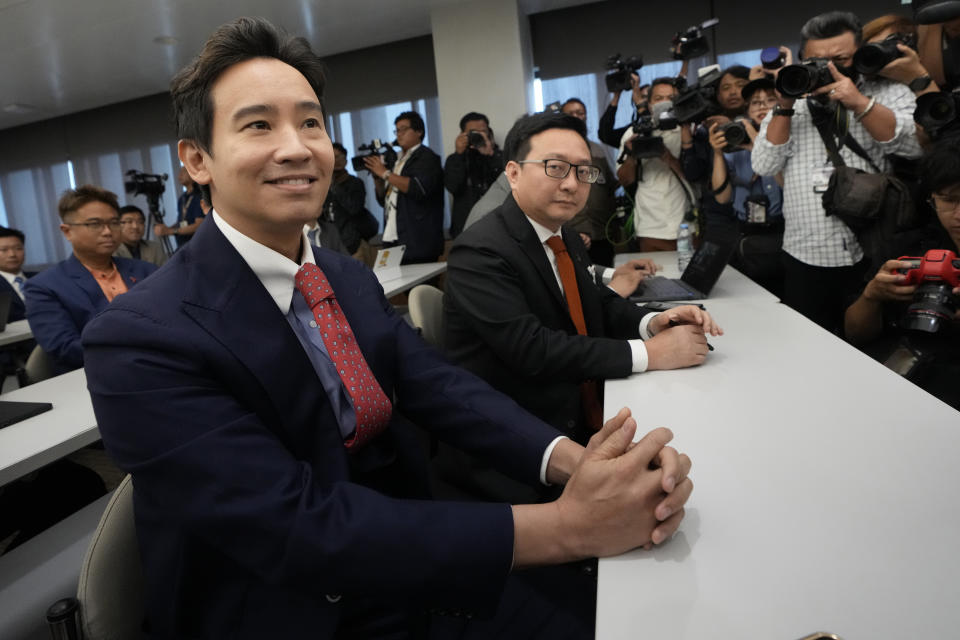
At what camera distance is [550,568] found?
110 centimetres

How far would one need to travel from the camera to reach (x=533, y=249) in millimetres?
1631

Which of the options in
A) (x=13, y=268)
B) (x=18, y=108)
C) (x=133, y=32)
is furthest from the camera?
(x=18, y=108)

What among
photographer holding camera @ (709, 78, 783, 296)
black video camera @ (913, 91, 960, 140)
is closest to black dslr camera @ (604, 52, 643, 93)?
photographer holding camera @ (709, 78, 783, 296)

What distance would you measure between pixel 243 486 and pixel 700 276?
5.73ft

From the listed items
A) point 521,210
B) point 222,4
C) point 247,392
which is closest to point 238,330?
point 247,392

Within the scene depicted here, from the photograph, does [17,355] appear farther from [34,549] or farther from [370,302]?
[370,302]

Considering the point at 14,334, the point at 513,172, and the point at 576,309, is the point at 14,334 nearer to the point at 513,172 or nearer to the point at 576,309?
the point at 513,172

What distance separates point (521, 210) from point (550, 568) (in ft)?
3.21

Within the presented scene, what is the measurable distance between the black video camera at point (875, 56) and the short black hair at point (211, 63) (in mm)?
1863

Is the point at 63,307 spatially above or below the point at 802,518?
above

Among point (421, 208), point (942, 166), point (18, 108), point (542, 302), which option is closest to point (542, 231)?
point (542, 302)

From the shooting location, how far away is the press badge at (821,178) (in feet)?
6.97

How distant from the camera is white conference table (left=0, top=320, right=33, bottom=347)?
10.3 feet

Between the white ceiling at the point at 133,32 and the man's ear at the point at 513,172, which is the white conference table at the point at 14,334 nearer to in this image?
the white ceiling at the point at 133,32
